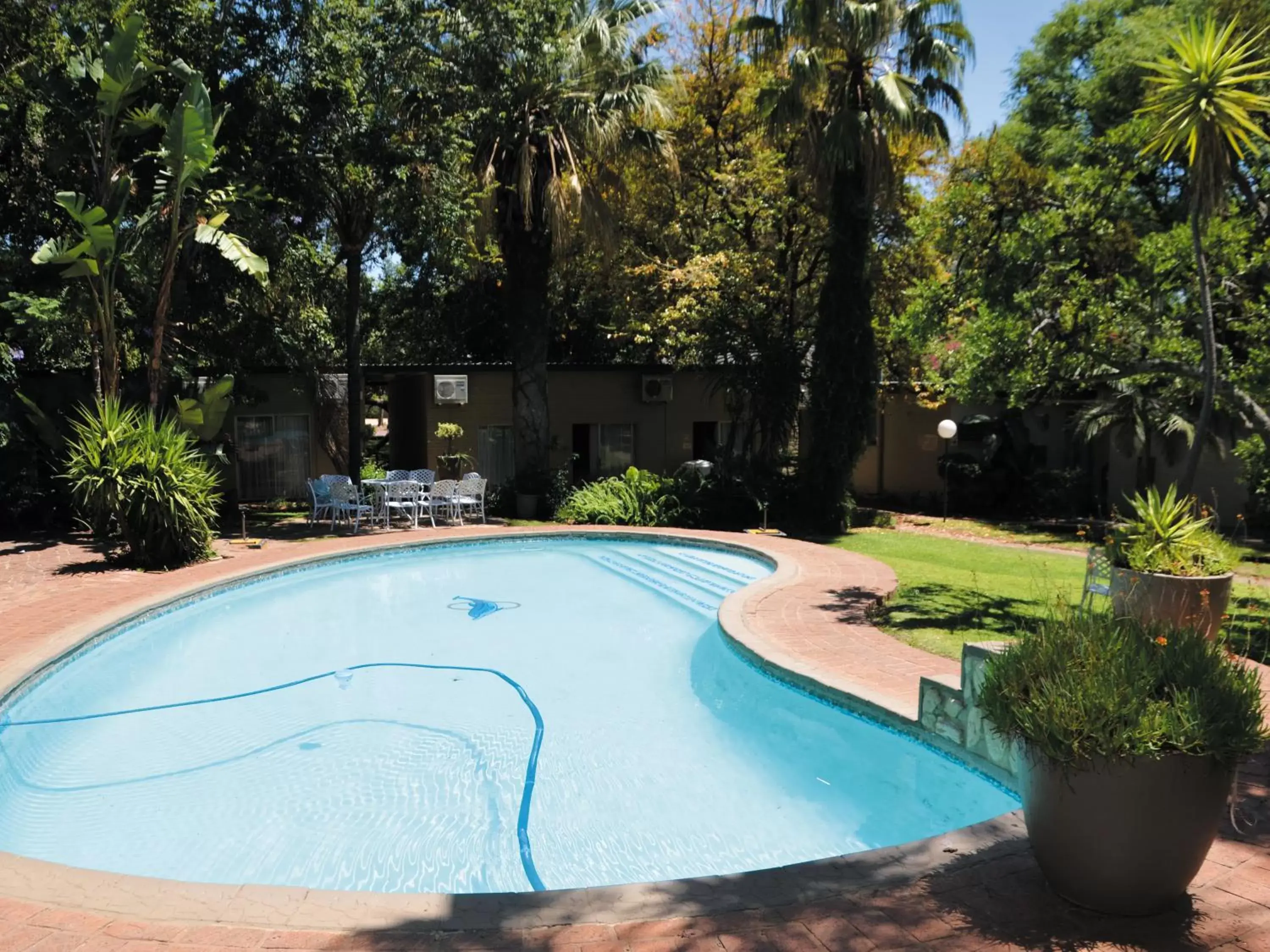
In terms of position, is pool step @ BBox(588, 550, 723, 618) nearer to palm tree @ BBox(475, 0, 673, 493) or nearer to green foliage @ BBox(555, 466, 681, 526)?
green foliage @ BBox(555, 466, 681, 526)

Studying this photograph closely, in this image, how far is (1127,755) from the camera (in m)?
3.12

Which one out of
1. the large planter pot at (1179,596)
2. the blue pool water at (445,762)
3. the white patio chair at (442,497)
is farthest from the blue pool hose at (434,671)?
the white patio chair at (442,497)

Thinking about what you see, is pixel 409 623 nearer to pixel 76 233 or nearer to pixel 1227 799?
pixel 1227 799

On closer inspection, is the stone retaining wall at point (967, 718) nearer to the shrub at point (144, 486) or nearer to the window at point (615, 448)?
the shrub at point (144, 486)

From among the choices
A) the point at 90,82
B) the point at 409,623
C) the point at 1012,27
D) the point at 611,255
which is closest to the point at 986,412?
the point at 1012,27

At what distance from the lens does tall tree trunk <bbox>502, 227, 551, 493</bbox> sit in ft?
59.6

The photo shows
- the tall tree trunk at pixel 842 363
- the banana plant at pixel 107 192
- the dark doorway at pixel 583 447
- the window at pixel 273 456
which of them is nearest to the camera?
the banana plant at pixel 107 192

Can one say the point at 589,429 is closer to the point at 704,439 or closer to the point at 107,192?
the point at 704,439

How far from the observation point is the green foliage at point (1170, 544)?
22.5 feet

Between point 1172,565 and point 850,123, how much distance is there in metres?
11.3

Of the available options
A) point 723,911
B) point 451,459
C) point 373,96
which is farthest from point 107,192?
point 723,911

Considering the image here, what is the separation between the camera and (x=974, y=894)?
142 inches

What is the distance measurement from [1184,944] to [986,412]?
21.9m

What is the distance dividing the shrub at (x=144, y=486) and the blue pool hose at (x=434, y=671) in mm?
5440
